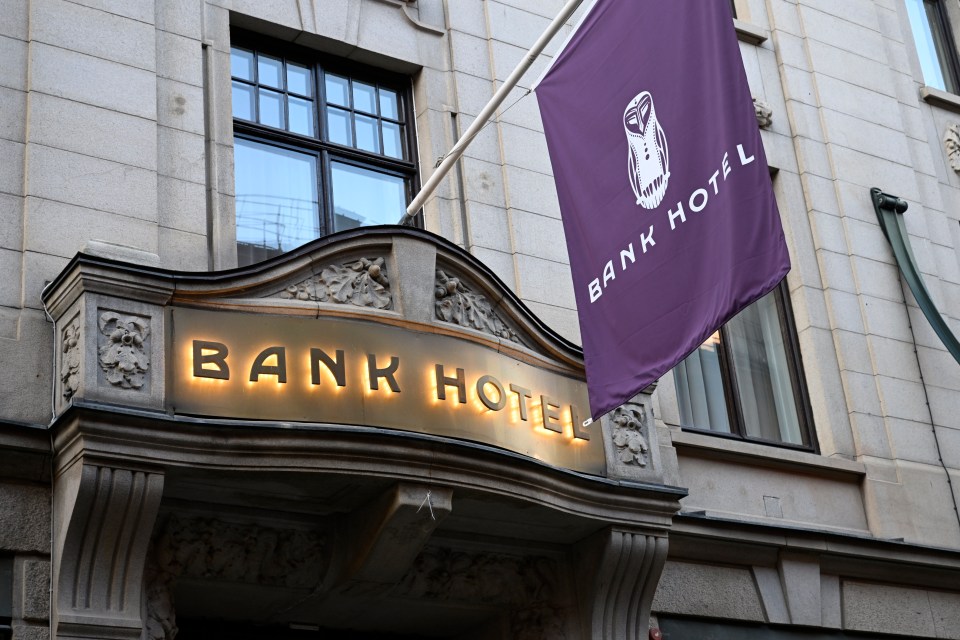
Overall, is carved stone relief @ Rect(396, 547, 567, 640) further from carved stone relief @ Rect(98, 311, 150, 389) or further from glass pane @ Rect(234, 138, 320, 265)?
glass pane @ Rect(234, 138, 320, 265)

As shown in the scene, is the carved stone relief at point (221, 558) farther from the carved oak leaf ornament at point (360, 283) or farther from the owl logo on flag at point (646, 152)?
the owl logo on flag at point (646, 152)

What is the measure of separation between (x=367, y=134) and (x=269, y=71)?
1.12m

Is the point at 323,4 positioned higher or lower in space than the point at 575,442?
higher

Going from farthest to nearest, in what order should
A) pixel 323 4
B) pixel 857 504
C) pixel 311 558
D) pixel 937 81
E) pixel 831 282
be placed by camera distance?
1. pixel 937 81
2. pixel 831 282
3. pixel 857 504
4. pixel 323 4
5. pixel 311 558

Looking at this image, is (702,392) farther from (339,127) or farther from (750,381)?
(339,127)

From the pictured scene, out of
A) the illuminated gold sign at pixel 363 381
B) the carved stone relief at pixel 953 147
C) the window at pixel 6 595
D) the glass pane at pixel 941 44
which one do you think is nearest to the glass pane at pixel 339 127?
the illuminated gold sign at pixel 363 381

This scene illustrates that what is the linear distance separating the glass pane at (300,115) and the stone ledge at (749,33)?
18.5 feet

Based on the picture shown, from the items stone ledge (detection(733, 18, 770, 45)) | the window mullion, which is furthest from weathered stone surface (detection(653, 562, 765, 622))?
stone ledge (detection(733, 18, 770, 45))

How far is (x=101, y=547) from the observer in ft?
31.9

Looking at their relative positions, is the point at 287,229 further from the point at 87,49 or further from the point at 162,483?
the point at 162,483

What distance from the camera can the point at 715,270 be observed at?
9.23m

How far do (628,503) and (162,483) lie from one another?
3.98 meters

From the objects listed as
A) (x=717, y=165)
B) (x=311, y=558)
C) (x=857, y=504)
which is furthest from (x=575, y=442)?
(x=857, y=504)

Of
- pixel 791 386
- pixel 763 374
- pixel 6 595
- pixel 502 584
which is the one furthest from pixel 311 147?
pixel 791 386
